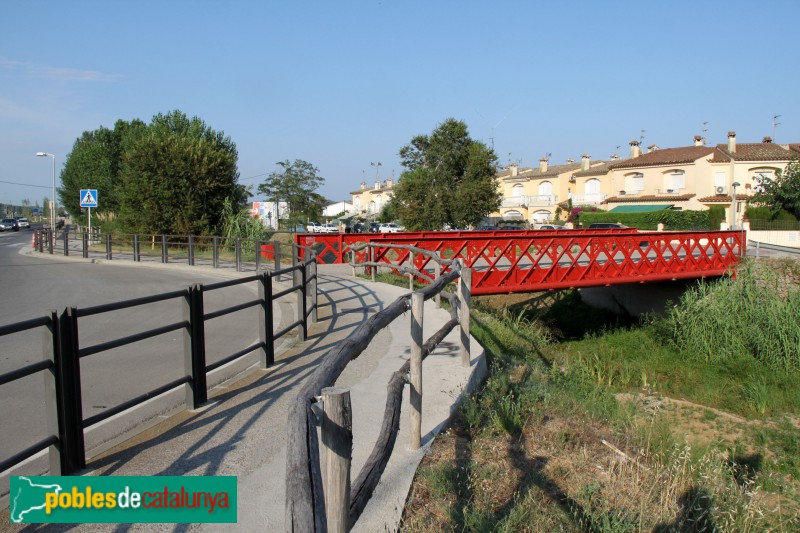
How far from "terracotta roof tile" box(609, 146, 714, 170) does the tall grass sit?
128 ft

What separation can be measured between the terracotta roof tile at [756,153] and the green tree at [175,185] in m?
42.0

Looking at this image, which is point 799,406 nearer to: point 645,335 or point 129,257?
point 645,335

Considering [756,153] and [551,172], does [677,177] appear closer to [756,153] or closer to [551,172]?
[756,153]

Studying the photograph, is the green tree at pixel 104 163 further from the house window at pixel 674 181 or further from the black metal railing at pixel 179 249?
the house window at pixel 674 181

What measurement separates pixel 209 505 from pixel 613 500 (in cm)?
268

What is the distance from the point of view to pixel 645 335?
18.8m

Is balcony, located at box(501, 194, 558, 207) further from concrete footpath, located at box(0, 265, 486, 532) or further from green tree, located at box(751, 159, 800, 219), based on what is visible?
concrete footpath, located at box(0, 265, 486, 532)

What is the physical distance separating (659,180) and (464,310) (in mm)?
54950

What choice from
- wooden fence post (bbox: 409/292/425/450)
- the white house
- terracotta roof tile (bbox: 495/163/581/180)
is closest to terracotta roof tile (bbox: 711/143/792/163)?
terracotta roof tile (bbox: 495/163/581/180)

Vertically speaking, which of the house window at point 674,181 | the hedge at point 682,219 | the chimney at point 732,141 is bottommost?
the hedge at point 682,219

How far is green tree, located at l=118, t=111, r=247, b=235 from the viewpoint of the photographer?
88.9 ft

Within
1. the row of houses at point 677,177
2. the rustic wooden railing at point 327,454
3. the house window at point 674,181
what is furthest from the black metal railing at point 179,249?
the house window at point 674,181

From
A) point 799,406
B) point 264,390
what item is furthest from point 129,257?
point 799,406

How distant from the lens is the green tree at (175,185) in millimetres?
27109
